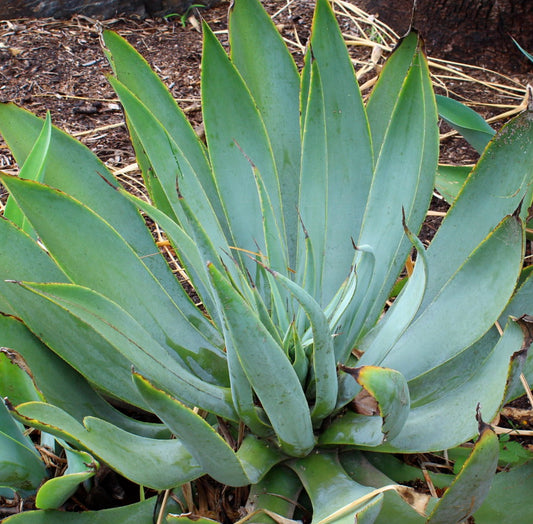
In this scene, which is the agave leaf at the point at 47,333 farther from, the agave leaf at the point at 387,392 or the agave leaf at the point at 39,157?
the agave leaf at the point at 387,392

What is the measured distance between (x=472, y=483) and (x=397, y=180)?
44 cm

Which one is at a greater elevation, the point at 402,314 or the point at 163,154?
the point at 163,154

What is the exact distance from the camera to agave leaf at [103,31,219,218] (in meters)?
0.99

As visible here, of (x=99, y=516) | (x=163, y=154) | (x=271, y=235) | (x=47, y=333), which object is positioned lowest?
(x=99, y=516)

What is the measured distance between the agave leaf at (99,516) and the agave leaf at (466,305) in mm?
383

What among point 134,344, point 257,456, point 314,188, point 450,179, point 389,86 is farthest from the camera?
point 450,179

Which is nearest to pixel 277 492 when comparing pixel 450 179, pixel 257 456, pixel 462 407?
pixel 257 456

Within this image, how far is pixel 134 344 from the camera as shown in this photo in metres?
0.72

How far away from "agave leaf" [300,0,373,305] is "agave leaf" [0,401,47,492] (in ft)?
1.56

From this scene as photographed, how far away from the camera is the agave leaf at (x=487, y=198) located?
0.85m

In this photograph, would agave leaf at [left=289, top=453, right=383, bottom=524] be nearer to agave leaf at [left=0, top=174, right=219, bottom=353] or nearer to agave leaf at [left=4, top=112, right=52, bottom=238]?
agave leaf at [left=0, top=174, right=219, bottom=353]

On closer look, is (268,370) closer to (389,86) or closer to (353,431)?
(353,431)

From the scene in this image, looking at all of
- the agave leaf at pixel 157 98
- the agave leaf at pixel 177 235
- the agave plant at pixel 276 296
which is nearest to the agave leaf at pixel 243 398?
the agave plant at pixel 276 296

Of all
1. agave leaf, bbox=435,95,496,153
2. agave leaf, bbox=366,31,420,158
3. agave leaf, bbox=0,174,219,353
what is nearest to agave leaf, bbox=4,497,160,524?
agave leaf, bbox=0,174,219,353
